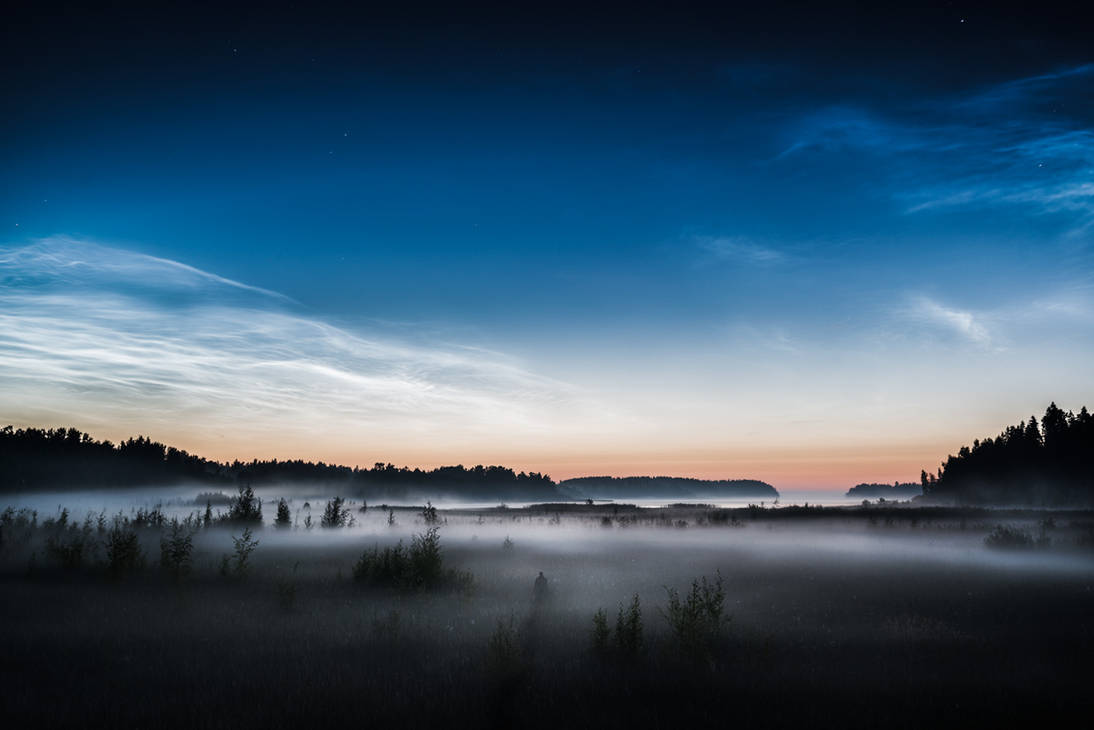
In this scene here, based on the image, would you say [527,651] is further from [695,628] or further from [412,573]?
[412,573]

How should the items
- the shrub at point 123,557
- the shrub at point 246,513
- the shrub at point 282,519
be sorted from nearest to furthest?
1. the shrub at point 123,557
2. the shrub at point 246,513
3. the shrub at point 282,519

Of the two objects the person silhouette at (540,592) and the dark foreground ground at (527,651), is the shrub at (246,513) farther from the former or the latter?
the person silhouette at (540,592)

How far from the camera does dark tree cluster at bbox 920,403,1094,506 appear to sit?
79500mm

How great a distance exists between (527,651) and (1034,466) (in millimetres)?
109636

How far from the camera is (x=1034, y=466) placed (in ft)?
297

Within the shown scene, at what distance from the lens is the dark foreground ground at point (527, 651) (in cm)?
829

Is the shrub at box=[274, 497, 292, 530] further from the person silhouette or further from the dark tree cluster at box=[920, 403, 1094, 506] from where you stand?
the dark tree cluster at box=[920, 403, 1094, 506]

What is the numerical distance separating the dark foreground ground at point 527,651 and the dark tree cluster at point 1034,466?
76009 millimetres

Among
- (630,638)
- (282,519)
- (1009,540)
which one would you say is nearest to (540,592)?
(630,638)

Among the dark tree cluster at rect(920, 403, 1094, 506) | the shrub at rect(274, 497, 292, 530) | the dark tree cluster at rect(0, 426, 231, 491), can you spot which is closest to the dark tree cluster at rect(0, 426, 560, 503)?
the dark tree cluster at rect(0, 426, 231, 491)

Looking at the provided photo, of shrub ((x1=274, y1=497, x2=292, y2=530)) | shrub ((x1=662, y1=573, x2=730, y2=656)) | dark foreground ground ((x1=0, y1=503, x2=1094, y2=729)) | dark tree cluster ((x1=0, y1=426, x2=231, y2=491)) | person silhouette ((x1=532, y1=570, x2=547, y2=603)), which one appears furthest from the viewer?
dark tree cluster ((x1=0, y1=426, x2=231, y2=491))

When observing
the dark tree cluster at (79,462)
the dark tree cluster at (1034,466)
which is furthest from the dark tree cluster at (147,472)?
the dark tree cluster at (1034,466)

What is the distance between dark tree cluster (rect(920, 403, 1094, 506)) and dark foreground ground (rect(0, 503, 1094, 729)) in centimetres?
7601

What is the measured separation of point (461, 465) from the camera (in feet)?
623
